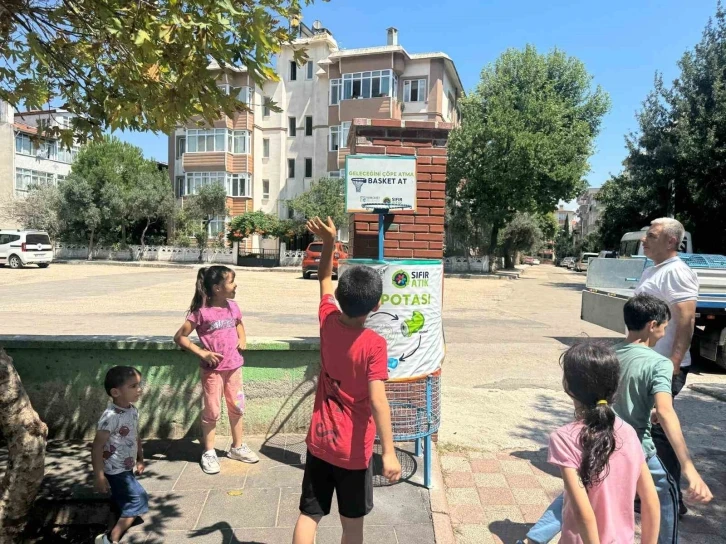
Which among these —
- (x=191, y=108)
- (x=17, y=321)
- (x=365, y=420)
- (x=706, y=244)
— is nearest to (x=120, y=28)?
(x=191, y=108)

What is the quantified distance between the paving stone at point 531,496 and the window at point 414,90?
3550 centimetres

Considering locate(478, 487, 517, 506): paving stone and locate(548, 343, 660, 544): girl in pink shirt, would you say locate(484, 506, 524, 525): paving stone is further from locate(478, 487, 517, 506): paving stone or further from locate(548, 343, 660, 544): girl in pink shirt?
locate(548, 343, 660, 544): girl in pink shirt

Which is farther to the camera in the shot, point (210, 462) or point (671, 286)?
point (210, 462)

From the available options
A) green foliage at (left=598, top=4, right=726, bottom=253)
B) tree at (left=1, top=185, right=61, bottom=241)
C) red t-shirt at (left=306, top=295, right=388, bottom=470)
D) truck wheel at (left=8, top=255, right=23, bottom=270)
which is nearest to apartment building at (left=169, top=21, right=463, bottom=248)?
tree at (left=1, top=185, right=61, bottom=241)

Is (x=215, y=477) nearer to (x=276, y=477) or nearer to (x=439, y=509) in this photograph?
(x=276, y=477)

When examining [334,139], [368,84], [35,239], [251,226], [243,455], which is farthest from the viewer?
[334,139]

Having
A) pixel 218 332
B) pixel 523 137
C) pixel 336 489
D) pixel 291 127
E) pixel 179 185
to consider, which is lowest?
pixel 336 489

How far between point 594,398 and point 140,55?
148 inches

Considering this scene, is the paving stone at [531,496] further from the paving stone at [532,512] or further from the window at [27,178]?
the window at [27,178]

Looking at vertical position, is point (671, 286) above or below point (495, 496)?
above

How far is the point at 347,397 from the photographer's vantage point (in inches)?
97.3

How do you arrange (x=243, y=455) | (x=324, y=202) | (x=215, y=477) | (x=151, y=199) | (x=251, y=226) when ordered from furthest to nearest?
(x=151, y=199) → (x=251, y=226) → (x=324, y=202) → (x=243, y=455) → (x=215, y=477)

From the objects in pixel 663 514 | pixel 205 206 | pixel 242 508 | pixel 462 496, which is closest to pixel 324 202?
pixel 205 206

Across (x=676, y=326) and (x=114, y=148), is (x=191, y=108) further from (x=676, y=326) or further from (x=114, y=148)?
(x=114, y=148)
